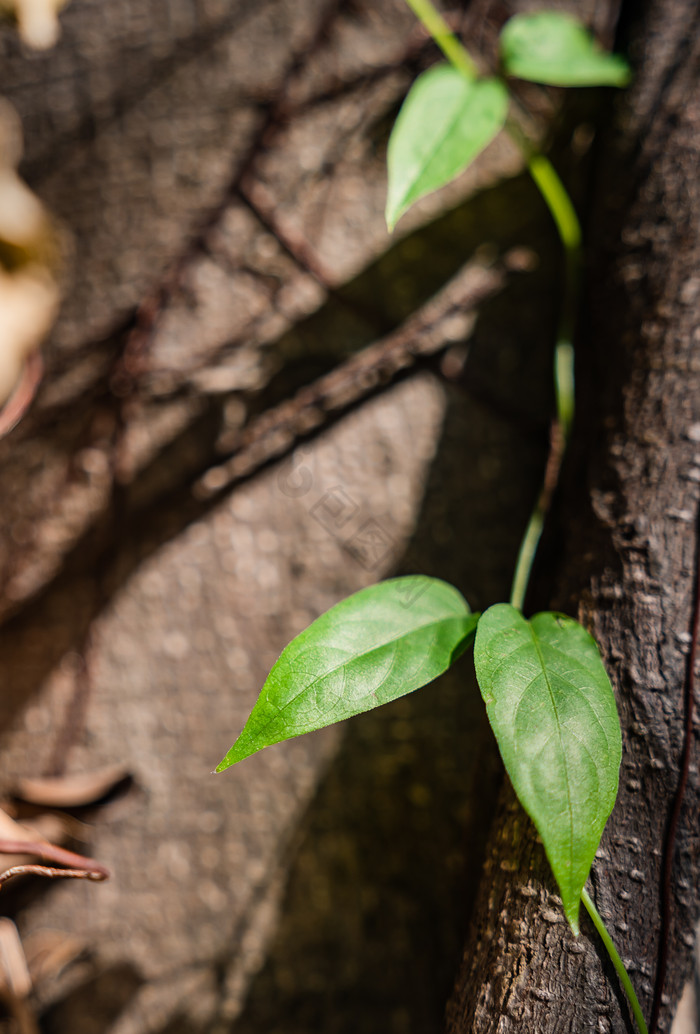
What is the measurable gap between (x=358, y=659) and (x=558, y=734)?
0.13 meters

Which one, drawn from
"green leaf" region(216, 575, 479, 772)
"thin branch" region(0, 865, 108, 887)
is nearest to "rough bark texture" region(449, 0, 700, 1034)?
"green leaf" region(216, 575, 479, 772)

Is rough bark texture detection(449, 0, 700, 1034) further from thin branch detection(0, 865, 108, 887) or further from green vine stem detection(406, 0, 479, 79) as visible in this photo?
thin branch detection(0, 865, 108, 887)

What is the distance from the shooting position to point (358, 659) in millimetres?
406

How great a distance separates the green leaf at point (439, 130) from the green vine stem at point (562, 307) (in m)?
0.04

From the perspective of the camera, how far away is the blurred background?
634 millimetres

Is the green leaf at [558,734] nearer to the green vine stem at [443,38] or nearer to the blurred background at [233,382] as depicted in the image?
the blurred background at [233,382]

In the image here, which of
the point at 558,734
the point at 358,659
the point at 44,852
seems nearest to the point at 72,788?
the point at 44,852

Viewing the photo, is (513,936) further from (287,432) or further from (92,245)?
(92,245)

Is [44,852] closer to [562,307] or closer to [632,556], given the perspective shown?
[632,556]

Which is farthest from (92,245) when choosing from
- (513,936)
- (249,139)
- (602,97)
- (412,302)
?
(513,936)

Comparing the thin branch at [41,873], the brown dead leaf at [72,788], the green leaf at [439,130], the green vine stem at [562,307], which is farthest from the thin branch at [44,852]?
the green leaf at [439,130]

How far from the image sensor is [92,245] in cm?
67

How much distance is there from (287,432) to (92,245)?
307 mm

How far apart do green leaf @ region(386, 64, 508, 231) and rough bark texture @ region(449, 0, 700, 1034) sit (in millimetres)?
168
